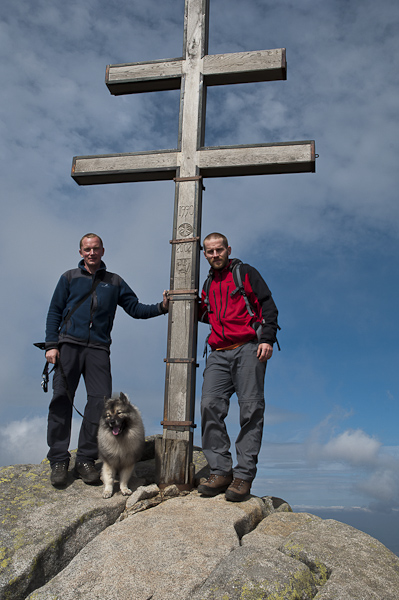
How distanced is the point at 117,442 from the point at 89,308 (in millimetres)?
1799

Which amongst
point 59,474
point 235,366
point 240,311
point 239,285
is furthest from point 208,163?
point 59,474

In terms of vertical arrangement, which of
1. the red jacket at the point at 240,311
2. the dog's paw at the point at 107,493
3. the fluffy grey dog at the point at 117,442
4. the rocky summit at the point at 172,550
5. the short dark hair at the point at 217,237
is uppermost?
the short dark hair at the point at 217,237

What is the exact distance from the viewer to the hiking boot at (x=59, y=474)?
6.29 meters

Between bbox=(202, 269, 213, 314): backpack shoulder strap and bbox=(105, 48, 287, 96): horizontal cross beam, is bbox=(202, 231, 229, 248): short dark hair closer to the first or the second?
bbox=(202, 269, 213, 314): backpack shoulder strap

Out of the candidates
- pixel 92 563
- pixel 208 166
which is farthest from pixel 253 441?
pixel 208 166

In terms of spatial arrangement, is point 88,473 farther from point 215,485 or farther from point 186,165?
point 186,165

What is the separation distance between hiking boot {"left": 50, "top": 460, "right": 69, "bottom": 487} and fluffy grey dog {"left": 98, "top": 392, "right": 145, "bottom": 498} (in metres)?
0.48

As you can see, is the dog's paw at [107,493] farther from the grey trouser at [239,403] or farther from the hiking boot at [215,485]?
the grey trouser at [239,403]

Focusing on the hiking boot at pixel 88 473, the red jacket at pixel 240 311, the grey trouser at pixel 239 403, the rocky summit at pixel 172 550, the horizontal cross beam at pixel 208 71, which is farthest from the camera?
the horizontal cross beam at pixel 208 71

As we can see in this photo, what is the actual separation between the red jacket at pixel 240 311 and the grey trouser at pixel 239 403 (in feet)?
0.53

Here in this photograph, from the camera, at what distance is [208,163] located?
7344mm

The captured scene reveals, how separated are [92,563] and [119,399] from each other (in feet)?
6.84

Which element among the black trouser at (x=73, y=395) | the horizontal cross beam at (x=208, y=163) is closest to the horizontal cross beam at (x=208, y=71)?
the horizontal cross beam at (x=208, y=163)

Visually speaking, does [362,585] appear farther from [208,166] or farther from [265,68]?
[265,68]
